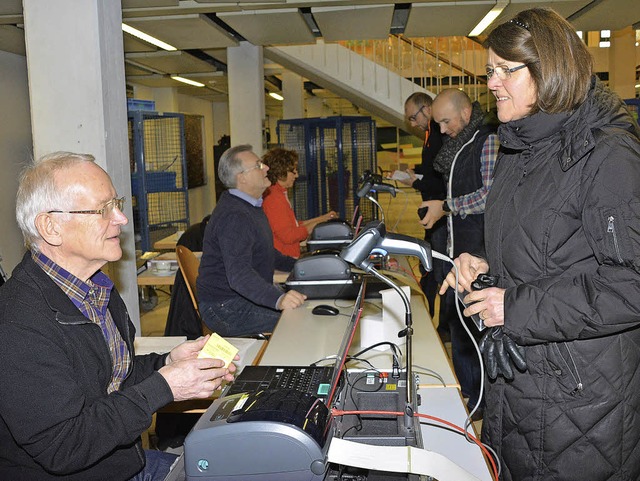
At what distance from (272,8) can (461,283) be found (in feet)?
16.5

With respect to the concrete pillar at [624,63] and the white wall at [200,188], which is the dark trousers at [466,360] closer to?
the concrete pillar at [624,63]

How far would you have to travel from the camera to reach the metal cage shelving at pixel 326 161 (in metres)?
9.55

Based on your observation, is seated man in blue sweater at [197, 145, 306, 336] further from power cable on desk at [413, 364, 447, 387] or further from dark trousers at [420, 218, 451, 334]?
dark trousers at [420, 218, 451, 334]

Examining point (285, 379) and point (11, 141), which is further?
point (11, 141)

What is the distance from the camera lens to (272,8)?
6312 millimetres

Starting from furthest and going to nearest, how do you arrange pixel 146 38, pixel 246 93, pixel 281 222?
pixel 246 93
pixel 146 38
pixel 281 222

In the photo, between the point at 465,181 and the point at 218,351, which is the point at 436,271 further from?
the point at 218,351

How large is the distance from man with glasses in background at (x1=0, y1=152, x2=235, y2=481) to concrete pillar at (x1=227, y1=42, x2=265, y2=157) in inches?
259

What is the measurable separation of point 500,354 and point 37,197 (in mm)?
1251

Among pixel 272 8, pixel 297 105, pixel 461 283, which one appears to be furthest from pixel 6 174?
pixel 461 283

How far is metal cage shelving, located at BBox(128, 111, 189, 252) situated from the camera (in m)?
6.79

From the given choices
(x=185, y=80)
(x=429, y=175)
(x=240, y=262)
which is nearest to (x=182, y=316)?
(x=240, y=262)

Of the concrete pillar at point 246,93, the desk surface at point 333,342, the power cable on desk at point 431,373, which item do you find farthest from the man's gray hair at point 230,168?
the concrete pillar at point 246,93

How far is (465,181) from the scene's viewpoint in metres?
3.95
